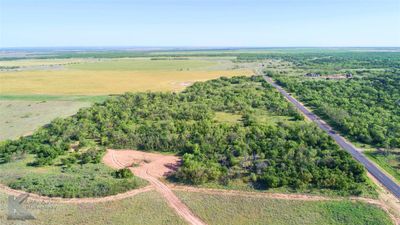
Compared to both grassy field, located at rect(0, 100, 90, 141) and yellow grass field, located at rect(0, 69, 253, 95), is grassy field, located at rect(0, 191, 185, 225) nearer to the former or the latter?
grassy field, located at rect(0, 100, 90, 141)

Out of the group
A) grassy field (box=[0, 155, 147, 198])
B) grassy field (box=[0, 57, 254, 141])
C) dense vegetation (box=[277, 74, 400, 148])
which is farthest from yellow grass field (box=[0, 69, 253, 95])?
grassy field (box=[0, 155, 147, 198])

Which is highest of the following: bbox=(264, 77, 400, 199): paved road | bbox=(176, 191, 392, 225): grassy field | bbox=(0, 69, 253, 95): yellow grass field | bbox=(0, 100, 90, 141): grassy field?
bbox=(0, 69, 253, 95): yellow grass field

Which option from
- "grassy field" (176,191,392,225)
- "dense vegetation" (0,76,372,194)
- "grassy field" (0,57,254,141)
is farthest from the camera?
"grassy field" (0,57,254,141)

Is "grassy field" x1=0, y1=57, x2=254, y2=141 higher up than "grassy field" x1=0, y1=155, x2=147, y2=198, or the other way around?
"grassy field" x1=0, y1=57, x2=254, y2=141

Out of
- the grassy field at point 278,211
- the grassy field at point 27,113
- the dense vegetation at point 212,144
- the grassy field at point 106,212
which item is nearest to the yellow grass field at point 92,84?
the grassy field at point 27,113

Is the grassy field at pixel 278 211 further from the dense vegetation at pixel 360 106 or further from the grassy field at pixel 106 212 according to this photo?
the dense vegetation at pixel 360 106

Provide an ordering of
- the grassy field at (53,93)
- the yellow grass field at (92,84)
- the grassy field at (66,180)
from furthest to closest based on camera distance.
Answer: the yellow grass field at (92,84)
the grassy field at (53,93)
the grassy field at (66,180)

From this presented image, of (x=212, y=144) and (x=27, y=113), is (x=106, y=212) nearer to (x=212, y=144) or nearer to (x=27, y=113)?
(x=212, y=144)
